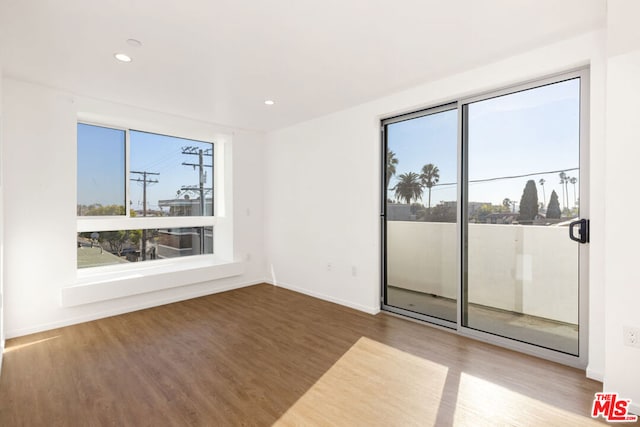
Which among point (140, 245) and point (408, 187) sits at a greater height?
point (408, 187)

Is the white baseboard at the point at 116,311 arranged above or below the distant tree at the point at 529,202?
below

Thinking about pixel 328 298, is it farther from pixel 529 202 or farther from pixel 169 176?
pixel 169 176

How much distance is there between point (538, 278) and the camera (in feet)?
8.79

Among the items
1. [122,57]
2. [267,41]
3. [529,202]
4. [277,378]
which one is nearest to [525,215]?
[529,202]

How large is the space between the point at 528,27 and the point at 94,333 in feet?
16.0

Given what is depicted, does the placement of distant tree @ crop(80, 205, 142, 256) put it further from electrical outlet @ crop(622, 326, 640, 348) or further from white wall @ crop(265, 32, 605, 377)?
electrical outlet @ crop(622, 326, 640, 348)

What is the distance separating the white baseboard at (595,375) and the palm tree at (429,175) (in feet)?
6.23

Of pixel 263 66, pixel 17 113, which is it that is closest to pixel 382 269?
pixel 263 66

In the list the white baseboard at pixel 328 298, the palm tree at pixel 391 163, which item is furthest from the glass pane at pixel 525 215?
the white baseboard at pixel 328 298

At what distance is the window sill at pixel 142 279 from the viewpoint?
346cm

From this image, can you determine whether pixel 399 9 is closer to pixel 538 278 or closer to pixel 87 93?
pixel 538 278

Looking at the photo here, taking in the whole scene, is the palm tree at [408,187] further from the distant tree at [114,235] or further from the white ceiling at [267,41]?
the distant tree at [114,235]

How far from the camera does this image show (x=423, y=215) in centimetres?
348

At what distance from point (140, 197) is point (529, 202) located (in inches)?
194
